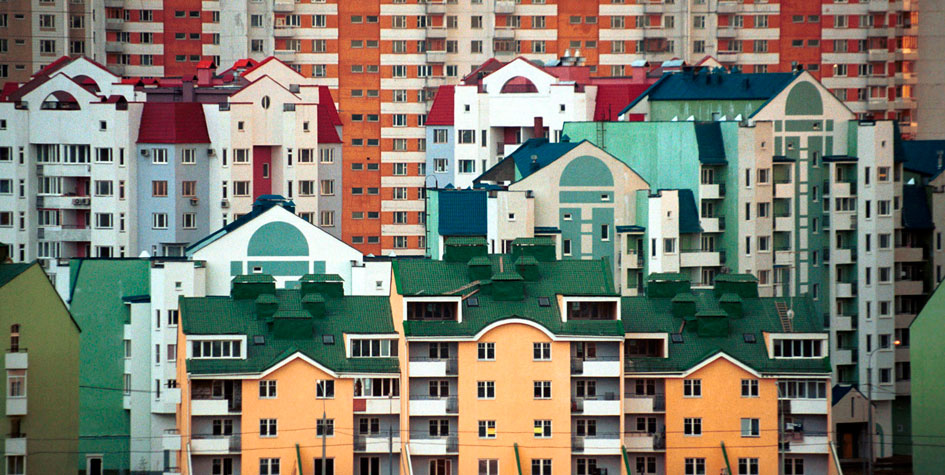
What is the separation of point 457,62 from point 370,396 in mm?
80718

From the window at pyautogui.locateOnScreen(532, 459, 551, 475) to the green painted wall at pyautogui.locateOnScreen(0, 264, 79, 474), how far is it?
20185mm

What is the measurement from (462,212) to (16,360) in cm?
3613

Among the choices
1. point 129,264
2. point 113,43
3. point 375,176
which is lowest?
point 129,264

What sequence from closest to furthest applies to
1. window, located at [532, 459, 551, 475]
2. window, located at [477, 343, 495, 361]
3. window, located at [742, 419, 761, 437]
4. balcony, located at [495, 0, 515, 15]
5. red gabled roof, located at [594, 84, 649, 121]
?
window, located at [532, 459, 551, 475] → window, located at [477, 343, 495, 361] → window, located at [742, 419, 761, 437] → red gabled roof, located at [594, 84, 649, 121] → balcony, located at [495, 0, 515, 15]

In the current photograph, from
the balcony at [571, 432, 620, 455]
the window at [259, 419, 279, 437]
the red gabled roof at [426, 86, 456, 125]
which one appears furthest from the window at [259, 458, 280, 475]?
the red gabled roof at [426, 86, 456, 125]

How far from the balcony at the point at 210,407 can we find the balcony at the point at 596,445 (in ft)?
51.5

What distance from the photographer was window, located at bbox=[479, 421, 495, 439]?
308 feet

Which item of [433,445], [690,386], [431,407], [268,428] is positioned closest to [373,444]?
[433,445]

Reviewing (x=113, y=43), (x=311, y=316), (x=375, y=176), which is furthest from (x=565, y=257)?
(x=113, y=43)

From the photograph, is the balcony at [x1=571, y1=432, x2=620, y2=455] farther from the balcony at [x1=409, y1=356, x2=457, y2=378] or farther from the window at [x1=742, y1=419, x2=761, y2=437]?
the balcony at [x1=409, y1=356, x2=457, y2=378]

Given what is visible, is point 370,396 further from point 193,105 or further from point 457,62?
point 457,62

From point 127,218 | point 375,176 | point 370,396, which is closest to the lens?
point 370,396

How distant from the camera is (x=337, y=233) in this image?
140750 millimetres

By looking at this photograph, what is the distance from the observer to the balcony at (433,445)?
94.2 meters
